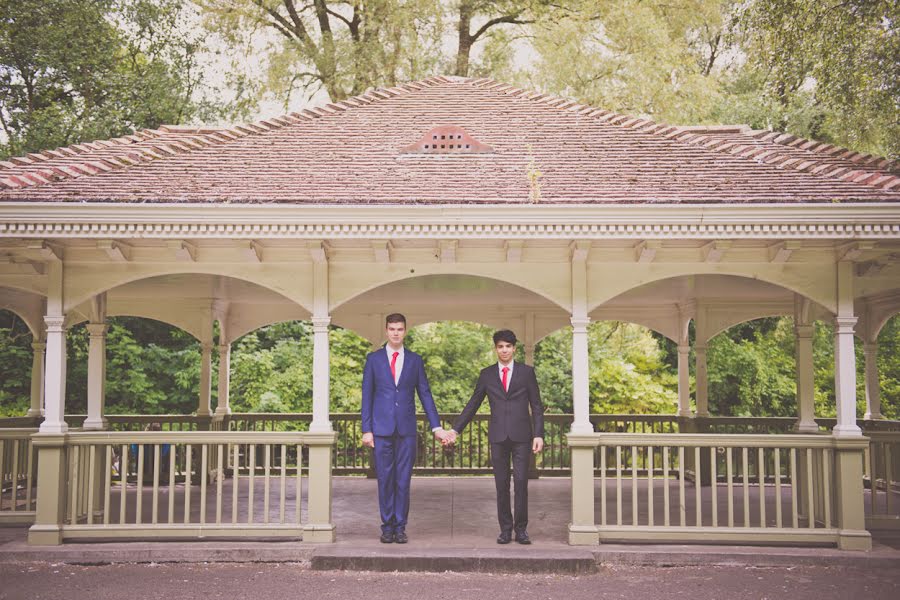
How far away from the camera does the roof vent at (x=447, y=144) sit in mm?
8789

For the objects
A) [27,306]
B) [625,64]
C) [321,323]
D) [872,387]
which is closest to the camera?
[321,323]

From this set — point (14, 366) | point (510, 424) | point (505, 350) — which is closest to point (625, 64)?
point (505, 350)

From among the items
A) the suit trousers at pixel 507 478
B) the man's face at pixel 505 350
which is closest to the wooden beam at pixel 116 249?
the man's face at pixel 505 350

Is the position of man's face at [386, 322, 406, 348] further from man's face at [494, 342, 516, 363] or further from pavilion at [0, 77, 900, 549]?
man's face at [494, 342, 516, 363]

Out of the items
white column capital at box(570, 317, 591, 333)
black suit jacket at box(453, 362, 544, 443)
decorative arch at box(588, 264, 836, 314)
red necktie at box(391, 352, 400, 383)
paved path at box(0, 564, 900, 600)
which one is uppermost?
decorative arch at box(588, 264, 836, 314)

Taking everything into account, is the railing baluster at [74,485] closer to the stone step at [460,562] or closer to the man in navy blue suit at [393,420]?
the stone step at [460,562]

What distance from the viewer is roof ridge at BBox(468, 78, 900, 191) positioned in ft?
25.4

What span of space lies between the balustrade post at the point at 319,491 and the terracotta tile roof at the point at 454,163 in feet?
6.85

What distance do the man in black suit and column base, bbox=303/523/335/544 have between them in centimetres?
142

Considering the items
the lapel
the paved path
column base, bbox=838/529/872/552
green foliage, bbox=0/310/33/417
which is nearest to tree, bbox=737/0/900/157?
the lapel

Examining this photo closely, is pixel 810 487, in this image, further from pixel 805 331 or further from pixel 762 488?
pixel 805 331

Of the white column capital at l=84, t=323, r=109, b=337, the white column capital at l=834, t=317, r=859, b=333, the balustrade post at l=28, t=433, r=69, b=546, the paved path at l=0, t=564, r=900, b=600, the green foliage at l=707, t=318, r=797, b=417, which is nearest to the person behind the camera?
the paved path at l=0, t=564, r=900, b=600

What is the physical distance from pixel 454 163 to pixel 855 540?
195 inches

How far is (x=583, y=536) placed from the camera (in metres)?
7.38
